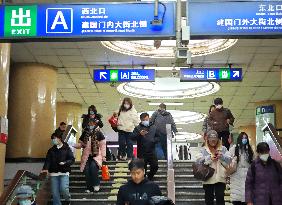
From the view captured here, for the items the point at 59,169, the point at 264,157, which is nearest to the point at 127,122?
the point at 59,169

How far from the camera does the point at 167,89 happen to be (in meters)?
26.2

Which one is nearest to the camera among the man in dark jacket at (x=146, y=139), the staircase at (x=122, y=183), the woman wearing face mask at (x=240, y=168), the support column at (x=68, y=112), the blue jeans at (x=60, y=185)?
the woman wearing face mask at (x=240, y=168)

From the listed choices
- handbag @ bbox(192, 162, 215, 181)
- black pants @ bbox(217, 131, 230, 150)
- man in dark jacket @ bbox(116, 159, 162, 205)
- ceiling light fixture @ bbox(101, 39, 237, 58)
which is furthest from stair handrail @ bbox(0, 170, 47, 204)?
ceiling light fixture @ bbox(101, 39, 237, 58)

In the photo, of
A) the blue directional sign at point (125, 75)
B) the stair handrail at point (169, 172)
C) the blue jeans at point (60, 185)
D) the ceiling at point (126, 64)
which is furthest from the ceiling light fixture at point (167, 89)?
the blue jeans at point (60, 185)

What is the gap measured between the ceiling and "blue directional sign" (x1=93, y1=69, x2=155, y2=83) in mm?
654

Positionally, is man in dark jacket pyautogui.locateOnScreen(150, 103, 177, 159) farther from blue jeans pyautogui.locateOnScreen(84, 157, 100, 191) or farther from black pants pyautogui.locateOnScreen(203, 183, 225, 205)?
black pants pyautogui.locateOnScreen(203, 183, 225, 205)

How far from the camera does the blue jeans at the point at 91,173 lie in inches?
469

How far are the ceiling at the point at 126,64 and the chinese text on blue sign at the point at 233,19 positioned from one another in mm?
4790

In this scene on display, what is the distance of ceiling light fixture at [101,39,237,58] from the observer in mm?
16316

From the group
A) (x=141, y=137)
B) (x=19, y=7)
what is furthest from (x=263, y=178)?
(x=19, y=7)

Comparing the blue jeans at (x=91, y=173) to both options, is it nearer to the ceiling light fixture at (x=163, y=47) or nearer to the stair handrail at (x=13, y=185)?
the stair handrail at (x=13, y=185)

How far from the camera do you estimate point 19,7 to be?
9188 millimetres

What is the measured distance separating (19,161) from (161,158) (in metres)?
4.90

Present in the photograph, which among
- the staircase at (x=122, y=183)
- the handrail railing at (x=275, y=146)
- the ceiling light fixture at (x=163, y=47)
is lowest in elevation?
the staircase at (x=122, y=183)
